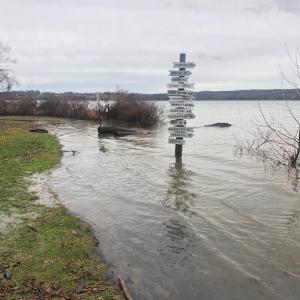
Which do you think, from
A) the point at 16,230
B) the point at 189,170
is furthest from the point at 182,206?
the point at 189,170

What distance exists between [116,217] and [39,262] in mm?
3166

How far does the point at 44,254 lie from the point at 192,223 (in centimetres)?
353

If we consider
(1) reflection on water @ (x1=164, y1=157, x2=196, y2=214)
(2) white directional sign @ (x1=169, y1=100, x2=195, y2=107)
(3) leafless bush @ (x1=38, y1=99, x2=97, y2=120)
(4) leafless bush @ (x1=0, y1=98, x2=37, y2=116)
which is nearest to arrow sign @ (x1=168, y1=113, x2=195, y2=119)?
(2) white directional sign @ (x1=169, y1=100, x2=195, y2=107)

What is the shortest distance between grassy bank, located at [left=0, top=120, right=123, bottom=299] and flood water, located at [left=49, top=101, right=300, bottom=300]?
0.41m

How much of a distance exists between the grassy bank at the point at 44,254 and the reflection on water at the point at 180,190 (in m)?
2.83

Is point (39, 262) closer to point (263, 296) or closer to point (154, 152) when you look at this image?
point (263, 296)

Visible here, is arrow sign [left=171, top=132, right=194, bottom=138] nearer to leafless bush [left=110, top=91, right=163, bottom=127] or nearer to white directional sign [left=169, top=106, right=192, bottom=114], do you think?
white directional sign [left=169, top=106, right=192, bottom=114]

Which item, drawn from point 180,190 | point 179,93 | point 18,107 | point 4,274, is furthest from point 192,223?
point 18,107

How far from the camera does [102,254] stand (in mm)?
7215

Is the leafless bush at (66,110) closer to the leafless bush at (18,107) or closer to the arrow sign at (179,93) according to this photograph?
the leafless bush at (18,107)

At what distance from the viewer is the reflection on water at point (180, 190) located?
1088 cm

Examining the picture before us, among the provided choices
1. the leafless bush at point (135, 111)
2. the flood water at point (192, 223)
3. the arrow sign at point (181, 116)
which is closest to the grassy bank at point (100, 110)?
the leafless bush at point (135, 111)

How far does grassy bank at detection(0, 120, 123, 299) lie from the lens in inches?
225

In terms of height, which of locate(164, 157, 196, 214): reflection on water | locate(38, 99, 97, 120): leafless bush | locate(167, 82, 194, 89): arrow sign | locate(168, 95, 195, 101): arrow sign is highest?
locate(167, 82, 194, 89): arrow sign
